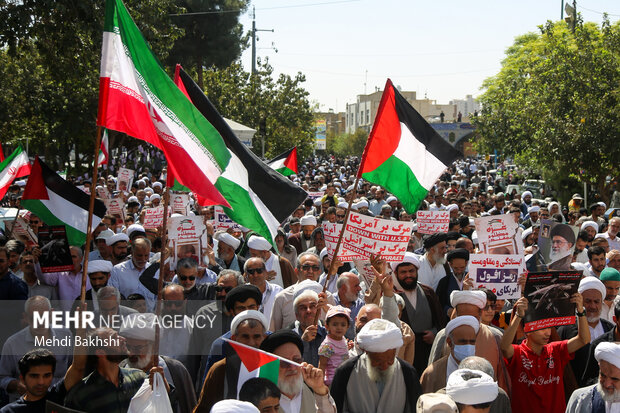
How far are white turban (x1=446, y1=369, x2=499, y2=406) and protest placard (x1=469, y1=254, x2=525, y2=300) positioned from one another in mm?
2812

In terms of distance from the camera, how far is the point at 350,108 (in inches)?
6939

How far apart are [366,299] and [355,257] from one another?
1025mm

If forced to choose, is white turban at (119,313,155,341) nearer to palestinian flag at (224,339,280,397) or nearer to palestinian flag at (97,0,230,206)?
palestinian flag at (97,0,230,206)

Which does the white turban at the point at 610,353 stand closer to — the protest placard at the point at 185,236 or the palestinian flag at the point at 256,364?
the palestinian flag at the point at 256,364

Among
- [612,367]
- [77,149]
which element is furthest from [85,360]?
[77,149]

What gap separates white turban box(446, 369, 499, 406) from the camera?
416cm

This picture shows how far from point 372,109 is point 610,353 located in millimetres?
156385

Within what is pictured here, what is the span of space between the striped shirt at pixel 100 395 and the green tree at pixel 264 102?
3535 cm

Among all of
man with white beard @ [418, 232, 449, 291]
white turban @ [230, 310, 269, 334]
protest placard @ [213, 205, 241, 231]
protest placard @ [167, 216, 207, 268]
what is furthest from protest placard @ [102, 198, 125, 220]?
white turban @ [230, 310, 269, 334]

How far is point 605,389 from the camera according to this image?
185 inches

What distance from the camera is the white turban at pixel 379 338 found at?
4.76 metres

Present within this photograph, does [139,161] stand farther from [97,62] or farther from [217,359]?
[217,359]

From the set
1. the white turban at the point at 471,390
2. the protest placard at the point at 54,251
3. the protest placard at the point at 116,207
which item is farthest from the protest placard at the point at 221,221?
the white turban at the point at 471,390

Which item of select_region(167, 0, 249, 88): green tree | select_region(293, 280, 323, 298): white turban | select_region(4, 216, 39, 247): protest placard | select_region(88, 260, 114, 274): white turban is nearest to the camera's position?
select_region(293, 280, 323, 298): white turban
